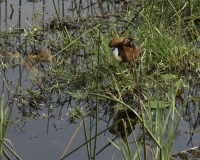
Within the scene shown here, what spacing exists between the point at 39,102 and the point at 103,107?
0.35 m

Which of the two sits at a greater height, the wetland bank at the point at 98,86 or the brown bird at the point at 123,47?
the brown bird at the point at 123,47

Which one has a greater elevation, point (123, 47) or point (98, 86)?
point (123, 47)

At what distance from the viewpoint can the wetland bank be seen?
2539 millimetres

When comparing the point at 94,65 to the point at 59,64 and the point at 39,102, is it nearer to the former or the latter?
the point at 59,64

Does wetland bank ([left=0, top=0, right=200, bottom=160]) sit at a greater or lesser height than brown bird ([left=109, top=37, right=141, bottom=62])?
lesser

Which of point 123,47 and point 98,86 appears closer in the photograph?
point 123,47

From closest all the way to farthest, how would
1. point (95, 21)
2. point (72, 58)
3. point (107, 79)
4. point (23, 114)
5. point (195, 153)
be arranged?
point (195, 153), point (23, 114), point (107, 79), point (72, 58), point (95, 21)

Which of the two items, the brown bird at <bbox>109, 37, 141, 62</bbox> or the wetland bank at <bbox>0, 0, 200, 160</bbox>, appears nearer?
the brown bird at <bbox>109, 37, 141, 62</bbox>

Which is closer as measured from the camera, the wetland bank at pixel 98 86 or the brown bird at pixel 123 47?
the brown bird at pixel 123 47

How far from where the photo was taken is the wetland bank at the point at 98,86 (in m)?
2.54

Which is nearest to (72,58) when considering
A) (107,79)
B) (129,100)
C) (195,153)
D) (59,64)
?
(59,64)

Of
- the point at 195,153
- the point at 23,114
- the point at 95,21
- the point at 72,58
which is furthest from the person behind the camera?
the point at 95,21

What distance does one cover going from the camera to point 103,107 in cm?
301

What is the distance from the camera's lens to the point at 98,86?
90.8 inches
